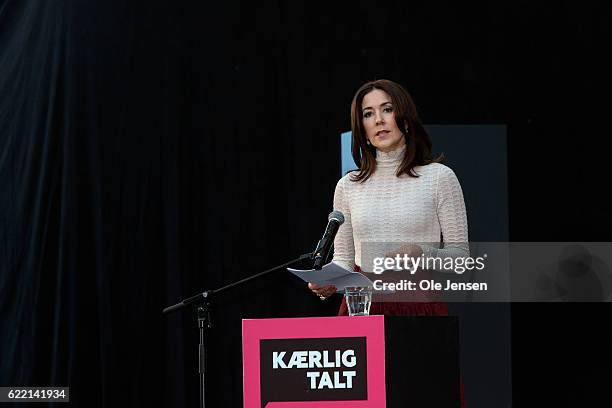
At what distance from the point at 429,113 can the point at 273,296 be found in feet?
3.46

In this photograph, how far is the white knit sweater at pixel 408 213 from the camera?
2779mm

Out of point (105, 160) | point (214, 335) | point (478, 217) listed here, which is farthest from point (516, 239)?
point (105, 160)

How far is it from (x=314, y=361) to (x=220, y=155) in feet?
6.10

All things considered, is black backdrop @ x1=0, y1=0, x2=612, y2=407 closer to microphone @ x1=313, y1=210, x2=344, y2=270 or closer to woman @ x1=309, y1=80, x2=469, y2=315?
woman @ x1=309, y1=80, x2=469, y2=315

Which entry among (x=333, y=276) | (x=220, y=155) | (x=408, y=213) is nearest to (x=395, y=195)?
(x=408, y=213)

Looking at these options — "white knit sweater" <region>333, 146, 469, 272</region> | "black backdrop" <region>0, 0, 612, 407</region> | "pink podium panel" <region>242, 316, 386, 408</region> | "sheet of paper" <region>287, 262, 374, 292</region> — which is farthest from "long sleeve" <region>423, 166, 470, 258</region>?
"pink podium panel" <region>242, 316, 386, 408</region>

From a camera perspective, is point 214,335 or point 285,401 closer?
point 285,401

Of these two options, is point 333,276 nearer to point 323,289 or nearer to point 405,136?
point 323,289

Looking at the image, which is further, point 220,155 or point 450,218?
point 220,155

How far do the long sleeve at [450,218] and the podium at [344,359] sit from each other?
3.03 feet

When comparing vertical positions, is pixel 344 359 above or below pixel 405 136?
below

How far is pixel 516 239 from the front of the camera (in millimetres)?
3613

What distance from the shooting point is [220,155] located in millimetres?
3586

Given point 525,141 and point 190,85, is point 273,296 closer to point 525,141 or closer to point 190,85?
point 190,85
